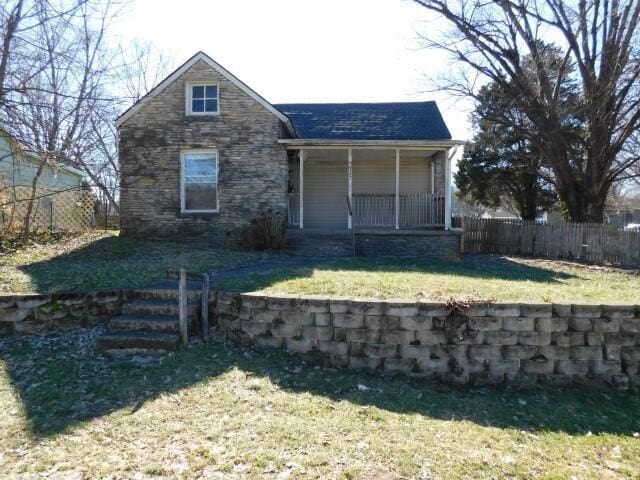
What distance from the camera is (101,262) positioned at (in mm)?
9172

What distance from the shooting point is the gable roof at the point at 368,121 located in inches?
555

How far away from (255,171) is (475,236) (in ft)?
34.0

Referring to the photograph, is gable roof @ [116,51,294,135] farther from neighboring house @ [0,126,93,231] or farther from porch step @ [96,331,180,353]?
porch step @ [96,331,180,353]

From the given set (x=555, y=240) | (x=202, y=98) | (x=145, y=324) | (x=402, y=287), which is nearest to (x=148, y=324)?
(x=145, y=324)

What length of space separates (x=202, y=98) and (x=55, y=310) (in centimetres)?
848

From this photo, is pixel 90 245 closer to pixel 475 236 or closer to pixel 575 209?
pixel 475 236

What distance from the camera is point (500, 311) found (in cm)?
526

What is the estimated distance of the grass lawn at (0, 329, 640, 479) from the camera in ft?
10.7

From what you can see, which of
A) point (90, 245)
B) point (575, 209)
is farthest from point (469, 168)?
point (90, 245)

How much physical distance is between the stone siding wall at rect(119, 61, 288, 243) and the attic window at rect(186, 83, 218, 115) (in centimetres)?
21

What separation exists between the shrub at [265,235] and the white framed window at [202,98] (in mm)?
3738

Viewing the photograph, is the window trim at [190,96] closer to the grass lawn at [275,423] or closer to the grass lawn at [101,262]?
the grass lawn at [101,262]

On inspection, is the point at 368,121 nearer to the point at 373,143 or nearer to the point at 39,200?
the point at 373,143

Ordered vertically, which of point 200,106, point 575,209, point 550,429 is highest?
point 200,106
